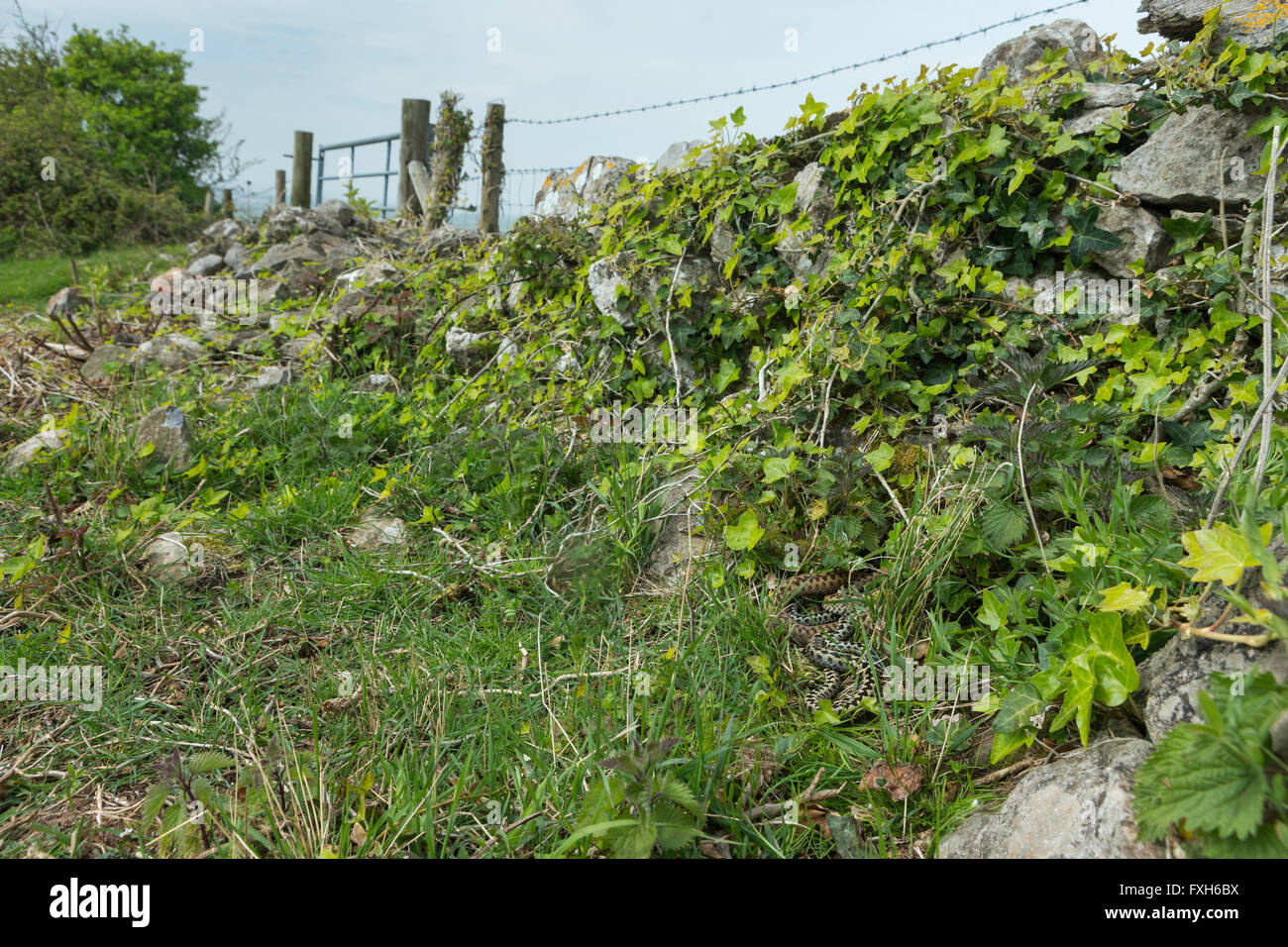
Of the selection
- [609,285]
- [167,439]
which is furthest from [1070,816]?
[167,439]

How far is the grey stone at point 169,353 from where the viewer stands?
5184mm

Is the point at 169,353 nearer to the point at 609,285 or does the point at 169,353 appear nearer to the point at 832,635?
the point at 609,285

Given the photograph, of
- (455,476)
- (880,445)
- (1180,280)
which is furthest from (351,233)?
(1180,280)

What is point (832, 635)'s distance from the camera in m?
2.29

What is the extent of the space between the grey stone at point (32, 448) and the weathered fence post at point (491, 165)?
3815 mm

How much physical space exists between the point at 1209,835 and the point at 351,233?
9297mm

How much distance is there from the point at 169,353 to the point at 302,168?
731cm

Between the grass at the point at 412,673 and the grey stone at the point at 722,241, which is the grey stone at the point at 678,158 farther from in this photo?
the grass at the point at 412,673

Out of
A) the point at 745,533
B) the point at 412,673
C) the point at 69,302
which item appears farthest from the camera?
the point at 69,302

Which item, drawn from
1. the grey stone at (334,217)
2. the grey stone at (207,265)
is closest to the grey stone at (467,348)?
the grey stone at (334,217)

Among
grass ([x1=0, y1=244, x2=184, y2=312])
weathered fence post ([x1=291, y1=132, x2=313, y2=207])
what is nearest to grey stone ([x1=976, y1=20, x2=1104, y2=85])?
grass ([x1=0, y1=244, x2=184, y2=312])

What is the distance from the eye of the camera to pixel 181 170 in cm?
2725
